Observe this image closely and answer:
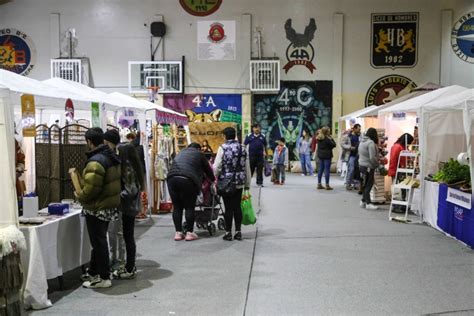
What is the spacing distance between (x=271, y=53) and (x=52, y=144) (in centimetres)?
1189

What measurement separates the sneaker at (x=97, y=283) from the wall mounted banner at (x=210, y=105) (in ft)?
40.4

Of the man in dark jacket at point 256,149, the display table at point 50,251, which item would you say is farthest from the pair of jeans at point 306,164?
the display table at point 50,251

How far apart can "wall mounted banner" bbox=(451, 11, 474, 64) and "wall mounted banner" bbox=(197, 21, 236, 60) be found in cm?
708

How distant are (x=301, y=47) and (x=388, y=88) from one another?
3.13 meters

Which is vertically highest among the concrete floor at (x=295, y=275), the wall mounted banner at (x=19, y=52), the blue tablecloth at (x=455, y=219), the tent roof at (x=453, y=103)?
the wall mounted banner at (x=19, y=52)

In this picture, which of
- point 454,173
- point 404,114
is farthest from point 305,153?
point 454,173

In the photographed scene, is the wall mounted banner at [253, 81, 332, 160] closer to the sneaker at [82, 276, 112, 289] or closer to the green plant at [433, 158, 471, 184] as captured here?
the green plant at [433, 158, 471, 184]

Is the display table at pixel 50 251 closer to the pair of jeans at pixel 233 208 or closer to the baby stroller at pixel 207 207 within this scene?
the pair of jeans at pixel 233 208

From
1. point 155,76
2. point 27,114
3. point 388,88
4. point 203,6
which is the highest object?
point 203,6

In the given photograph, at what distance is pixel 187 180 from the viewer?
6.15m

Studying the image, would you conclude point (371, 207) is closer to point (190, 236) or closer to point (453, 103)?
point (453, 103)

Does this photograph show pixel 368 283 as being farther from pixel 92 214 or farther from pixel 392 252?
pixel 92 214

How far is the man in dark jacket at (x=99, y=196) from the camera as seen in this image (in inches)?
167

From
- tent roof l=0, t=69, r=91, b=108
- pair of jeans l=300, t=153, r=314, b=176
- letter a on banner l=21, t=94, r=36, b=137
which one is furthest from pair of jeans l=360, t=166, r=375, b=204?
letter a on banner l=21, t=94, r=36, b=137
